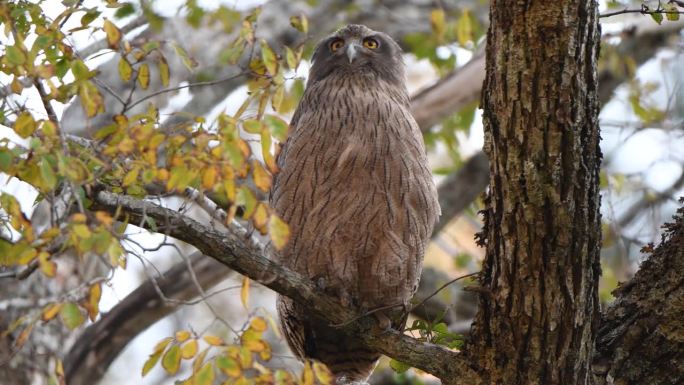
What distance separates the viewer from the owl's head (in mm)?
4973

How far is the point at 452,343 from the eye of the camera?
3.89m

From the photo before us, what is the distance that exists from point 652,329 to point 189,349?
2007 mm

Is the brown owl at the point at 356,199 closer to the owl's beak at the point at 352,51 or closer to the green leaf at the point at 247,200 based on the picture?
the owl's beak at the point at 352,51

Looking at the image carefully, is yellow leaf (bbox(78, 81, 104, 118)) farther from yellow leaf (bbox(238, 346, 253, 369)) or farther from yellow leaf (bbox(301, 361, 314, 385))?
yellow leaf (bbox(301, 361, 314, 385))

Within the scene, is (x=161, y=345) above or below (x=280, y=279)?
below

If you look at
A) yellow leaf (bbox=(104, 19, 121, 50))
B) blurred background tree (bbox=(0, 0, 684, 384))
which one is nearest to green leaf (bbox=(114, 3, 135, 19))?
blurred background tree (bbox=(0, 0, 684, 384))

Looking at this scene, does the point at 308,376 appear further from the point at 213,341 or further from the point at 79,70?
the point at 79,70

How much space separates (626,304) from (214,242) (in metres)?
1.83

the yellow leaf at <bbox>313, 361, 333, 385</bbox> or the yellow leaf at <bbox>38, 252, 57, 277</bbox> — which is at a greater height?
the yellow leaf at <bbox>38, 252, 57, 277</bbox>

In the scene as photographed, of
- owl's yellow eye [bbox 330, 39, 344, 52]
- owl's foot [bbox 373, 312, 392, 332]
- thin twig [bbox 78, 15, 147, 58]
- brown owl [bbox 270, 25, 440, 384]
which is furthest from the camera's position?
owl's yellow eye [bbox 330, 39, 344, 52]

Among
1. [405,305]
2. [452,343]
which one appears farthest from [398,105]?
[452,343]

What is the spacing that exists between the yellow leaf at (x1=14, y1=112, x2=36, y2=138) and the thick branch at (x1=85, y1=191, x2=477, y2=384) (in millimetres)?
530

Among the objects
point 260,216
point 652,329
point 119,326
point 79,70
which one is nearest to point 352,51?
point 79,70

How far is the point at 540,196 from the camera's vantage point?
3211 millimetres
